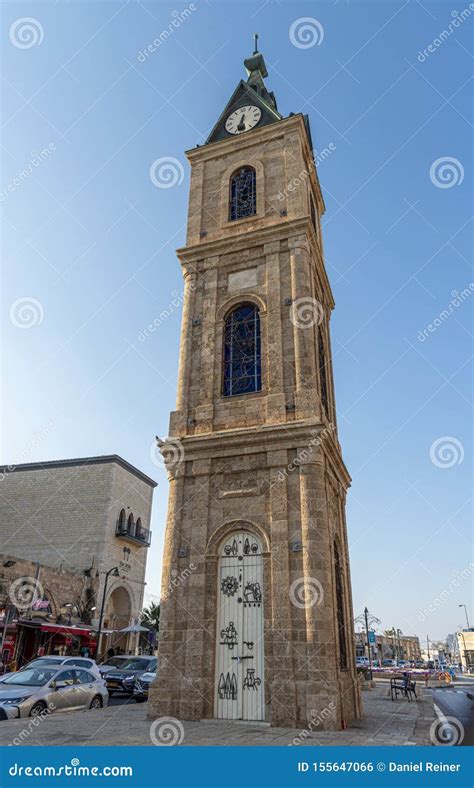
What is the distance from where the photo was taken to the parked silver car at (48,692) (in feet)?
38.1

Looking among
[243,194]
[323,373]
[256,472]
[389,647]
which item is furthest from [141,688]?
[389,647]

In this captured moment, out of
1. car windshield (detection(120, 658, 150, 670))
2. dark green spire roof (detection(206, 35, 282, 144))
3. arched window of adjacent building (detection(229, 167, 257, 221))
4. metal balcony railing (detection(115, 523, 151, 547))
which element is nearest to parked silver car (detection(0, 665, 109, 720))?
car windshield (detection(120, 658, 150, 670))

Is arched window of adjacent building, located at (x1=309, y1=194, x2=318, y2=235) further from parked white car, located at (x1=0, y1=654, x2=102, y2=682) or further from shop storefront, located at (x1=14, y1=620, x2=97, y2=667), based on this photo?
shop storefront, located at (x1=14, y1=620, x2=97, y2=667)

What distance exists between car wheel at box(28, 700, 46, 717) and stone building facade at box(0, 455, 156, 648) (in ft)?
66.1

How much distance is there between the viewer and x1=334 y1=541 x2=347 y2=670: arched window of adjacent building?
42.0 feet

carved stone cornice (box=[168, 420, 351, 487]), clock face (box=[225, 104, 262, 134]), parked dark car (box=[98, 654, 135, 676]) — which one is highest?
clock face (box=[225, 104, 262, 134])

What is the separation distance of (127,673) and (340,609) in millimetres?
10504

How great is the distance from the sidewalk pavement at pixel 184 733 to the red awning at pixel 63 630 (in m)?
13.7

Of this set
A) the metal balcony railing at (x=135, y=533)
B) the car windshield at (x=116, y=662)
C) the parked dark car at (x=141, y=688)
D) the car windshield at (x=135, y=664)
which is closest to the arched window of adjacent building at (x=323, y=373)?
the parked dark car at (x=141, y=688)

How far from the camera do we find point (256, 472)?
12.9m

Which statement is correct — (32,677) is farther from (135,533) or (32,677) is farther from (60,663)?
(135,533)

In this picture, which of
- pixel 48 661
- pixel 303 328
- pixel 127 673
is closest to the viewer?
pixel 303 328

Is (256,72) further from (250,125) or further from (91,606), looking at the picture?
(91,606)

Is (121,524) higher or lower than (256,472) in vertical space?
higher
